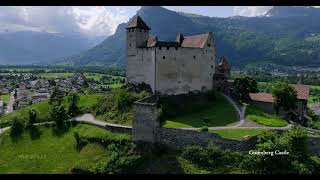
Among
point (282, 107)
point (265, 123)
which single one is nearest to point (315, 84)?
point (282, 107)

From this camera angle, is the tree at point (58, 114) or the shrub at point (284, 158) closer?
the shrub at point (284, 158)

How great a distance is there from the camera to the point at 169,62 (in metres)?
49.6

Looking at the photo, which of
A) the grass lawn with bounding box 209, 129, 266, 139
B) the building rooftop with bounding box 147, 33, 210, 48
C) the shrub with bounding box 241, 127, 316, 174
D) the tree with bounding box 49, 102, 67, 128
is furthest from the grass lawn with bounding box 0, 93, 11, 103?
the shrub with bounding box 241, 127, 316, 174

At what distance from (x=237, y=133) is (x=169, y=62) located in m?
13.6

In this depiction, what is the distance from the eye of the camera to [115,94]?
54.2 meters

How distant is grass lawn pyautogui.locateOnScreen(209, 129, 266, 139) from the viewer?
39469 mm

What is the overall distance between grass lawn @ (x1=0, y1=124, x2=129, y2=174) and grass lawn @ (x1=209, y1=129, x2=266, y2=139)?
12.1m

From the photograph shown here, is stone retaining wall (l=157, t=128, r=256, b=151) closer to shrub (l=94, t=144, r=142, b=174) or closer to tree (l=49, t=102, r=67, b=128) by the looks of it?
shrub (l=94, t=144, r=142, b=174)

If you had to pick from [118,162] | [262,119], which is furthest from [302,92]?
[118,162]

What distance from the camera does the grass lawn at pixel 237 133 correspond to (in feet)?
129

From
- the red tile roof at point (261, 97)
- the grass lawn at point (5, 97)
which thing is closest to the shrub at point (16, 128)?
the red tile roof at point (261, 97)

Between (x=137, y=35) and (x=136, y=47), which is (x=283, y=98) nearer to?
(x=136, y=47)

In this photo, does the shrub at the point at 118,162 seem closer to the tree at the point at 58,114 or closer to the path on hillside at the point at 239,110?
the path on hillside at the point at 239,110

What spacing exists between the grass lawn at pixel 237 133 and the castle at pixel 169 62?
10.8 m
